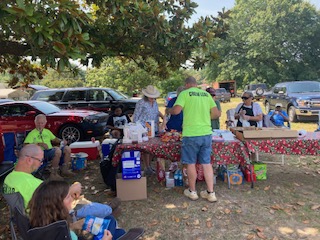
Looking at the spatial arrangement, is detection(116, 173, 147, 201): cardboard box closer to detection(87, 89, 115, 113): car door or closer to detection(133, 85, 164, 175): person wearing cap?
detection(133, 85, 164, 175): person wearing cap

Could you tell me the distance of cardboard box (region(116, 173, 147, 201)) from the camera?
428 centimetres

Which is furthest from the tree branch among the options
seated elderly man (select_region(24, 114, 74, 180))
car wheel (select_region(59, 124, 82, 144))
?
car wheel (select_region(59, 124, 82, 144))

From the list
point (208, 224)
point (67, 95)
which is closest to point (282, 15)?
point (67, 95)

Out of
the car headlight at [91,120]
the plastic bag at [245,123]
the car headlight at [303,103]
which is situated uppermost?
the car headlight at [303,103]

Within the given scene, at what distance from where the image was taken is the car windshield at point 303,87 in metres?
12.3

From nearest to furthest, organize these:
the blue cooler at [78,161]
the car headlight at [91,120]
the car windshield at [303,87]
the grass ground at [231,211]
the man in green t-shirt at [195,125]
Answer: the grass ground at [231,211] → the man in green t-shirt at [195,125] → the blue cooler at [78,161] → the car headlight at [91,120] → the car windshield at [303,87]

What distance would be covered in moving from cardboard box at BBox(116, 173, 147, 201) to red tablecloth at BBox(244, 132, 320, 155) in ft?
5.64

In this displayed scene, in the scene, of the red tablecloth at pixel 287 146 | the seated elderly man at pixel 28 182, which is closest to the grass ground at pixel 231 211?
the red tablecloth at pixel 287 146

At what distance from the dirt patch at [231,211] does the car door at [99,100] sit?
670 centimetres

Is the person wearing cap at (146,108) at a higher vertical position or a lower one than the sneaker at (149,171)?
higher

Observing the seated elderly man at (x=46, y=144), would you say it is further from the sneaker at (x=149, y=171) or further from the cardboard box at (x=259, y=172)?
the cardboard box at (x=259, y=172)

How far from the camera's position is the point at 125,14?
4.24 meters

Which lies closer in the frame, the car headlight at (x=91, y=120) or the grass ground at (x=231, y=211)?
the grass ground at (x=231, y=211)

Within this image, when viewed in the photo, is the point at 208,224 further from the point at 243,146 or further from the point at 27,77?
the point at 27,77
